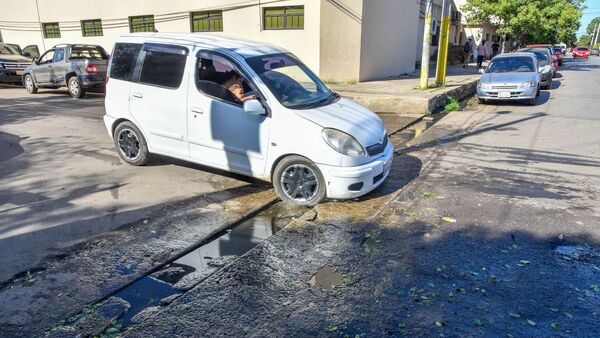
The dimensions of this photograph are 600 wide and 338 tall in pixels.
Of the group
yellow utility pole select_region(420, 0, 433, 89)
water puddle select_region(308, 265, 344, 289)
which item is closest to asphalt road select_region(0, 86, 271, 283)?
water puddle select_region(308, 265, 344, 289)

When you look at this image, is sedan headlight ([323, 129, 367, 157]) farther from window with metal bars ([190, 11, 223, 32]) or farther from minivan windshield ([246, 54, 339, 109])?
window with metal bars ([190, 11, 223, 32])

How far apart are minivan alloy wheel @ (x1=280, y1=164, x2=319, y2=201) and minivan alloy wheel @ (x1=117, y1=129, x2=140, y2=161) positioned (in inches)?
107

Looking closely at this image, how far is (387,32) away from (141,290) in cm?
1780

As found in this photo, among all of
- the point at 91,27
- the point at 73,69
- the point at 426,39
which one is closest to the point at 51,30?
the point at 91,27

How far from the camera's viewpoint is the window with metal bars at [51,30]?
77.7 ft

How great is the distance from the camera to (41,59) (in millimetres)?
15312

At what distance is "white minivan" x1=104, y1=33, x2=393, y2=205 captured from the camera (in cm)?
503

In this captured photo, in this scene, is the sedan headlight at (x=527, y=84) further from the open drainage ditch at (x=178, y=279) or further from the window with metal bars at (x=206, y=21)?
the window with metal bars at (x=206, y=21)

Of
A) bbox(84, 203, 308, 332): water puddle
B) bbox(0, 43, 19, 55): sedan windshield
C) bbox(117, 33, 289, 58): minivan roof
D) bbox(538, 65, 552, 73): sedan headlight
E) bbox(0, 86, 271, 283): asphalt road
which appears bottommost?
bbox(84, 203, 308, 332): water puddle

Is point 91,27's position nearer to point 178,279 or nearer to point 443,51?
point 443,51

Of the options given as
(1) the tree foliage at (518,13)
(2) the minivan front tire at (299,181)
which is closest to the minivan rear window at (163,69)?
(2) the minivan front tire at (299,181)

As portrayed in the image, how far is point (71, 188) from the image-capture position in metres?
5.84

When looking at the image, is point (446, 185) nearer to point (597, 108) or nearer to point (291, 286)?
point (291, 286)

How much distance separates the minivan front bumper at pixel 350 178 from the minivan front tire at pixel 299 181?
0.33 ft
